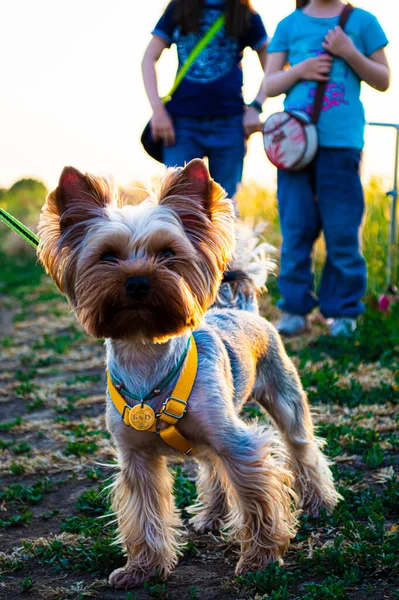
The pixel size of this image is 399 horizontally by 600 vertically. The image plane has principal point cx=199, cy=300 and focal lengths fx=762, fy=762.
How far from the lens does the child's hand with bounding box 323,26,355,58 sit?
612 cm

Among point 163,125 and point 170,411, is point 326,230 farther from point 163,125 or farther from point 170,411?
point 170,411

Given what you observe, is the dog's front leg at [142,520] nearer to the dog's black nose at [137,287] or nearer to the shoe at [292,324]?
the dog's black nose at [137,287]

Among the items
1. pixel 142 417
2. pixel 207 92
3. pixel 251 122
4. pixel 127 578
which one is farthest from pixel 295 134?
pixel 127 578

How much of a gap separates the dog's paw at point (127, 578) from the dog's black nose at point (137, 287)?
1.34 metres

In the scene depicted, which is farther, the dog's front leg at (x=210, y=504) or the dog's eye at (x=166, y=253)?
the dog's front leg at (x=210, y=504)

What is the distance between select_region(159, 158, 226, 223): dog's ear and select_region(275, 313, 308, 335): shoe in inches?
174

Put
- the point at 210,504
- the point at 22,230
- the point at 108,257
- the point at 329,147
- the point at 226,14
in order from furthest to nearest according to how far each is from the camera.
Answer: the point at 329,147 < the point at 226,14 < the point at 210,504 < the point at 22,230 < the point at 108,257

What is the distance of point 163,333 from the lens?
302cm

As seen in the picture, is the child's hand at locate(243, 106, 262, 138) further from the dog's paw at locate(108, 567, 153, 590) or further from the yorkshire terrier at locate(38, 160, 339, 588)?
the dog's paw at locate(108, 567, 153, 590)

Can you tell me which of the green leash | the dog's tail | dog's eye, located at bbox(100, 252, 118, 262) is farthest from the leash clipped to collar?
the dog's tail

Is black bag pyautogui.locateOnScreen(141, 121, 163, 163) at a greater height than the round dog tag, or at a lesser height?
greater

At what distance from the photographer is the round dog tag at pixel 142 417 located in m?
3.13

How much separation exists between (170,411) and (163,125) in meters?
3.46

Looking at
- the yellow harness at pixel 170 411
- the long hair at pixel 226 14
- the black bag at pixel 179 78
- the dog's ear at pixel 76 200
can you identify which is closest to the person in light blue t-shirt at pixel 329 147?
the long hair at pixel 226 14
